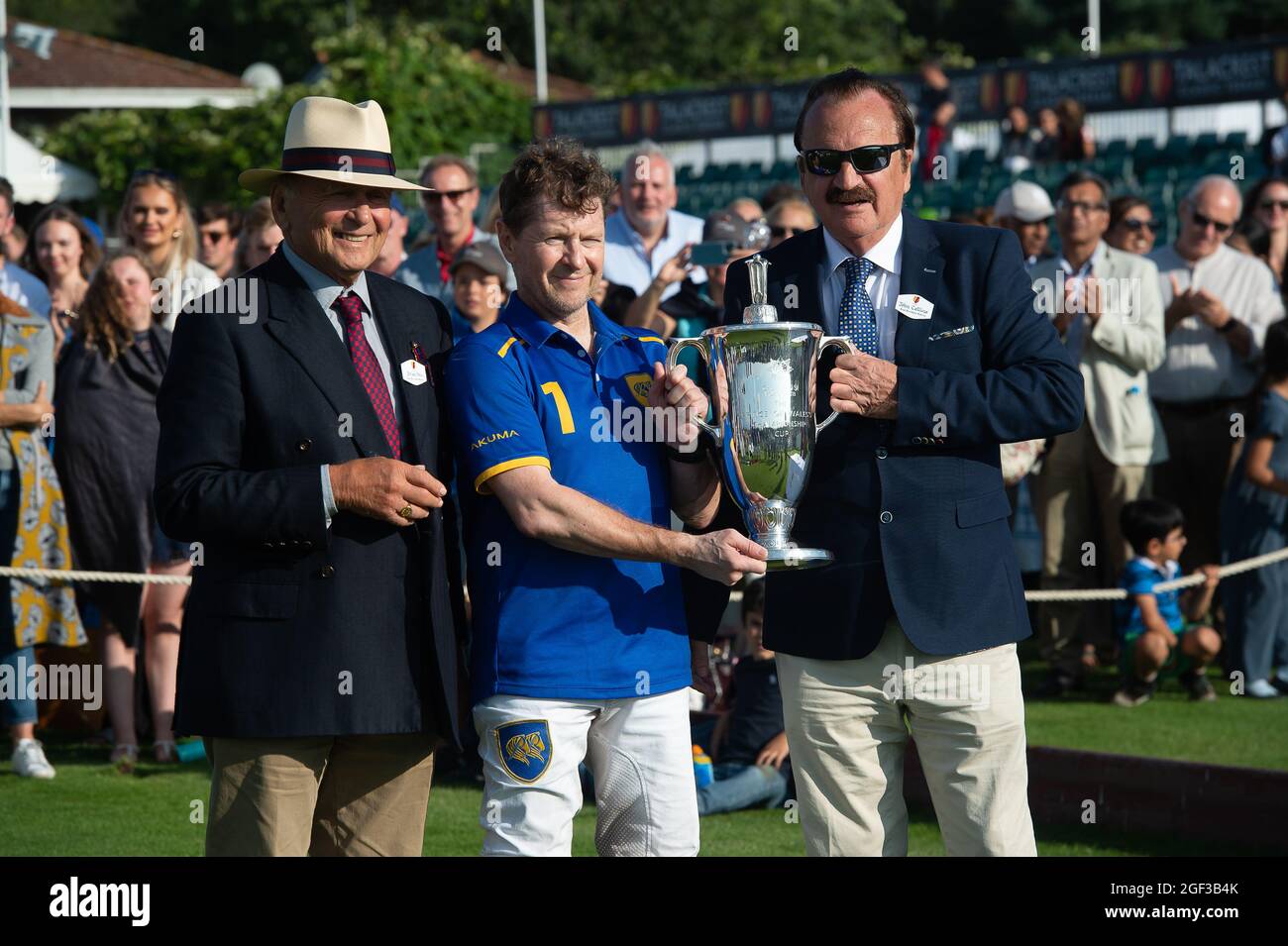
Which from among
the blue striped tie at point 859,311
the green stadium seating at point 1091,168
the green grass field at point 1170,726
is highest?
the green stadium seating at point 1091,168

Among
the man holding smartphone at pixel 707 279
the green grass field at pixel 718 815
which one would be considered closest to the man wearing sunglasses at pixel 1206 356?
the green grass field at pixel 718 815

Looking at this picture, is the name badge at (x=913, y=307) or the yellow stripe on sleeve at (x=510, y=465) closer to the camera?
the yellow stripe on sleeve at (x=510, y=465)

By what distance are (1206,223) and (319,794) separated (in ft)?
23.5

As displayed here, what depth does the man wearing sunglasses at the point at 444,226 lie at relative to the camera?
29.7 ft

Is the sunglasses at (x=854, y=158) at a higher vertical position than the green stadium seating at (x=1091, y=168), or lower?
lower

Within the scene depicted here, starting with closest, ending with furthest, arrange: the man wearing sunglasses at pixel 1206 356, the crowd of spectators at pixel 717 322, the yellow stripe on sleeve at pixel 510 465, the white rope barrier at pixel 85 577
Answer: the yellow stripe on sleeve at pixel 510 465 < the white rope barrier at pixel 85 577 < the crowd of spectators at pixel 717 322 < the man wearing sunglasses at pixel 1206 356

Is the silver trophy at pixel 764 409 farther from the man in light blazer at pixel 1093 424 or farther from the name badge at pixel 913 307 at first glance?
the man in light blazer at pixel 1093 424

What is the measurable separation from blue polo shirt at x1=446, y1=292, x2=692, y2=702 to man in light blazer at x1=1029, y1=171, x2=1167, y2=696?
548 centimetres

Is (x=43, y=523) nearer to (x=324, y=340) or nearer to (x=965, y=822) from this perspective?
(x=324, y=340)

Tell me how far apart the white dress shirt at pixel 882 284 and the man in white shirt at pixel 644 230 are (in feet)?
15.4

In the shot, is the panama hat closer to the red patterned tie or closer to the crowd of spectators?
the red patterned tie

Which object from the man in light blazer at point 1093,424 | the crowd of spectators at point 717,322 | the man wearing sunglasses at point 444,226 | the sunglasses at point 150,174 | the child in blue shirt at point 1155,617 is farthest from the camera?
the man in light blazer at point 1093,424

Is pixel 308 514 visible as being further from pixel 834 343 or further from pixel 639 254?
pixel 639 254

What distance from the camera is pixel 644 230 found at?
359 inches
